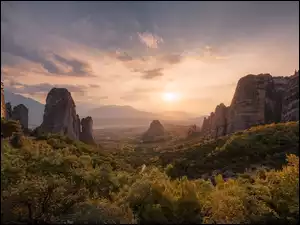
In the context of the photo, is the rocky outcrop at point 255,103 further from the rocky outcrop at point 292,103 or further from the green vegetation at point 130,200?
the green vegetation at point 130,200

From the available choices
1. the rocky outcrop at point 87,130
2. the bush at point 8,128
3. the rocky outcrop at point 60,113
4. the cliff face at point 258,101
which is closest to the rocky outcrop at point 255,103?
the cliff face at point 258,101

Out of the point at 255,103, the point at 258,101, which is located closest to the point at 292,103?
the point at 258,101

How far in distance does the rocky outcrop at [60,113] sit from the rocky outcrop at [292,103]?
183 feet

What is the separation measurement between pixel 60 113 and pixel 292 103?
61.3 m

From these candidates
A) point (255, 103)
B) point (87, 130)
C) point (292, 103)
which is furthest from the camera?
point (87, 130)

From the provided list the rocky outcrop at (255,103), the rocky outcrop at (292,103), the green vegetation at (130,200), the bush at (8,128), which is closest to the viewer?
the green vegetation at (130,200)

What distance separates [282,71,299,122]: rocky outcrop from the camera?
63.4 metres

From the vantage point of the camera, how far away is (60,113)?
7925 cm

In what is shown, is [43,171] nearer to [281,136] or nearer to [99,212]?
[99,212]

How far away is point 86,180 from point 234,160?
2155 centimetres

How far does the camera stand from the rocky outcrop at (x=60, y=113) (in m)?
78.1

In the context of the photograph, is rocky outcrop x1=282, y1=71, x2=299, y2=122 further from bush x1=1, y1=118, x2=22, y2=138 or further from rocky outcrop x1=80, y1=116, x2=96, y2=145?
bush x1=1, y1=118, x2=22, y2=138

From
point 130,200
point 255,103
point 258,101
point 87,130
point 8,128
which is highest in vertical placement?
point 258,101

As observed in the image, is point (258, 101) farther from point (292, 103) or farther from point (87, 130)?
point (87, 130)
